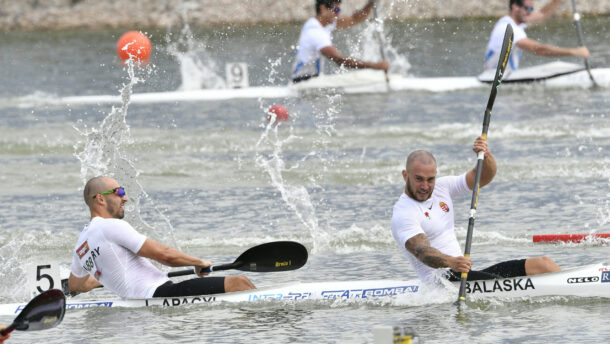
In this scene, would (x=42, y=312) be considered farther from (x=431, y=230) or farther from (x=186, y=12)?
(x=186, y=12)

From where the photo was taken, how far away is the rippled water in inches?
348

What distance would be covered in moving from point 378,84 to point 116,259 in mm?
12792

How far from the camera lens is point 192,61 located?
22.3 m

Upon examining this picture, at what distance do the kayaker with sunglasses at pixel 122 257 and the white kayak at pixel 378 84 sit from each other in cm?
1124

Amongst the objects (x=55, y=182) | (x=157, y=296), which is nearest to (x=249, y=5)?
(x=55, y=182)

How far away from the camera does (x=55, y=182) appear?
15.5 metres

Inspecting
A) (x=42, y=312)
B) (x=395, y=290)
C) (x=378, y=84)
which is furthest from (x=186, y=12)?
→ (x=42, y=312)

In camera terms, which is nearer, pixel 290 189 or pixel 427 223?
pixel 427 223

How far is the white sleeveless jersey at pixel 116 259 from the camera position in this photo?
888 centimetres

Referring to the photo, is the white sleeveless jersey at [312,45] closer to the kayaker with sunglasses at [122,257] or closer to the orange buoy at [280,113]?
the orange buoy at [280,113]

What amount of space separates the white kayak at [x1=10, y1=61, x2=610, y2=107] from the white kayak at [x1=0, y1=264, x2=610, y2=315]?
11.2m

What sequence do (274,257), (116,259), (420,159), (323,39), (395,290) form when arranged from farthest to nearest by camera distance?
(323,39) → (274,257) → (395,290) → (116,259) → (420,159)

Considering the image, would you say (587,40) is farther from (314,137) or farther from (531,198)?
(531,198)

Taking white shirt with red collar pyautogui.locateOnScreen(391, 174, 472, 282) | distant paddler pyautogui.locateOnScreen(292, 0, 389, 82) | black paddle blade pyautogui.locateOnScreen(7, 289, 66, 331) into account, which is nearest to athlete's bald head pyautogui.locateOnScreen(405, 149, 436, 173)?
white shirt with red collar pyautogui.locateOnScreen(391, 174, 472, 282)
